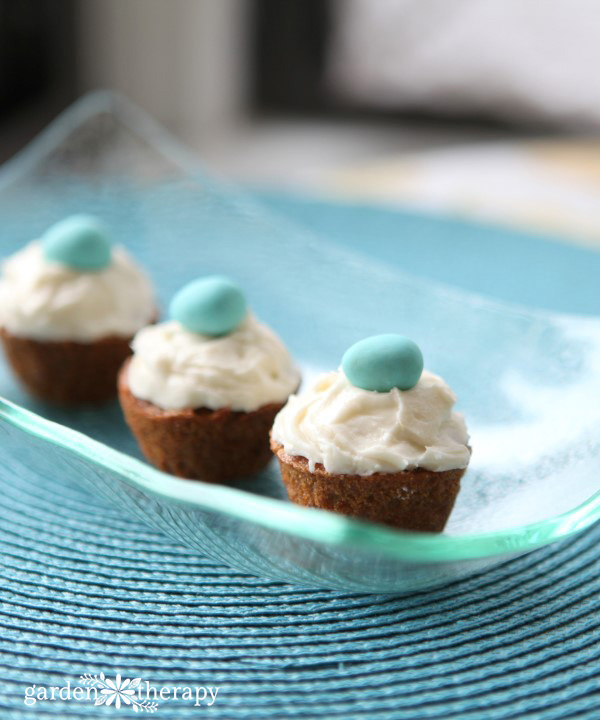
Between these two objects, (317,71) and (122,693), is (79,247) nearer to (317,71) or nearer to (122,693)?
(122,693)

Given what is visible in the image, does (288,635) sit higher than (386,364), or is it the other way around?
(386,364)

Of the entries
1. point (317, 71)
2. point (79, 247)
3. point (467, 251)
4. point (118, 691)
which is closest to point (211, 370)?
point (79, 247)

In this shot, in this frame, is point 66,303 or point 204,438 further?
point 66,303

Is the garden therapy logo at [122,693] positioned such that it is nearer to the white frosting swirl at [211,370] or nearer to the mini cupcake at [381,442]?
the mini cupcake at [381,442]

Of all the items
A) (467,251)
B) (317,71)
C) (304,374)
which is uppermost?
(304,374)

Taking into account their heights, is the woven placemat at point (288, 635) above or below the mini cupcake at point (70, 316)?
above

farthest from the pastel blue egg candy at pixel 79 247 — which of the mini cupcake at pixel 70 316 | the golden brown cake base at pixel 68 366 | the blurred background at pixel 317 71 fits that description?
the blurred background at pixel 317 71
